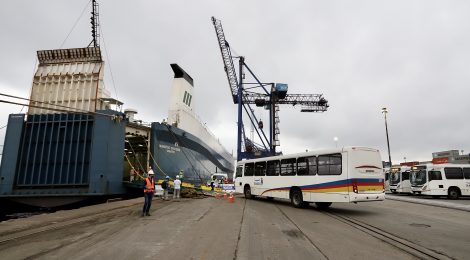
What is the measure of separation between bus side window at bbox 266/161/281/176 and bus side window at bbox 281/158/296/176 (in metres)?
0.40

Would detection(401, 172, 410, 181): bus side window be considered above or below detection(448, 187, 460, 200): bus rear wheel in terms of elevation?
above

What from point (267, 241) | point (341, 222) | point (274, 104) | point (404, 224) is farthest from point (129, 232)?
point (274, 104)

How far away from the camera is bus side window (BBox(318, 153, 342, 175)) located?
491 inches

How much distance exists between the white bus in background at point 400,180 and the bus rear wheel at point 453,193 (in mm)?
4049

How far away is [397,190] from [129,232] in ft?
84.6

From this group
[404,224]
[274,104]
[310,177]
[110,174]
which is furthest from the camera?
[274,104]

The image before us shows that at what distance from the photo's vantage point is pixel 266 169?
1744 cm

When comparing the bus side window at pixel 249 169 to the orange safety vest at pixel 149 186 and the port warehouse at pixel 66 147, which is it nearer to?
the port warehouse at pixel 66 147

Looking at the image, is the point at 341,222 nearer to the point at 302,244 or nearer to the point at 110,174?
the point at 302,244

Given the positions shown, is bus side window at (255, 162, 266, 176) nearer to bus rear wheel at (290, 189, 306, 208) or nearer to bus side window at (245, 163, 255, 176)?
bus side window at (245, 163, 255, 176)

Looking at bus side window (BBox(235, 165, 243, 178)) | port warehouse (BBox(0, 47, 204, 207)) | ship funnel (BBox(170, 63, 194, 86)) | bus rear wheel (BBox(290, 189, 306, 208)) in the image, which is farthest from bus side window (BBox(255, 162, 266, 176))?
ship funnel (BBox(170, 63, 194, 86))

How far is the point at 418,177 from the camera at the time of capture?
23.1m

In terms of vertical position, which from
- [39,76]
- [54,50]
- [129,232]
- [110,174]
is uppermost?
[54,50]

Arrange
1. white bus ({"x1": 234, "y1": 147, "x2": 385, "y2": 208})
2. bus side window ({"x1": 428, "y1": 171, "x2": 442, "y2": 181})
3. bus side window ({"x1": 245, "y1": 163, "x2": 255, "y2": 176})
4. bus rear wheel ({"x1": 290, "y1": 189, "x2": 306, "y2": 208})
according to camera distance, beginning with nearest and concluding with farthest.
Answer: white bus ({"x1": 234, "y1": 147, "x2": 385, "y2": 208}) < bus rear wheel ({"x1": 290, "y1": 189, "x2": 306, "y2": 208}) < bus side window ({"x1": 245, "y1": 163, "x2": 255, "y2": 176}) < bus side window ({"x1": 428, "y1": 171, "x2": 442, "y2": 181})
